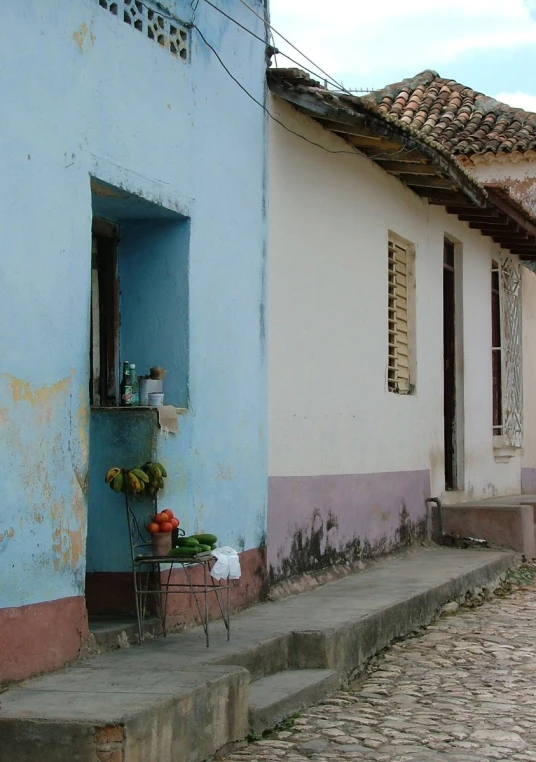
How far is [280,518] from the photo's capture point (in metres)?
8.71

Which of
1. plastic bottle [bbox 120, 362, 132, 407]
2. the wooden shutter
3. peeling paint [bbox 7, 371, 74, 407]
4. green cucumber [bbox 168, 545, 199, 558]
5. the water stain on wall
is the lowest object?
the water stain on wall

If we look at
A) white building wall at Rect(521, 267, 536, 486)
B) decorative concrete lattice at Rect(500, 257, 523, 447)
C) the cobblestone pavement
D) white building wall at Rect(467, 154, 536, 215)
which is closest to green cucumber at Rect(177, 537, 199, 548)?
the cobblestone pavement

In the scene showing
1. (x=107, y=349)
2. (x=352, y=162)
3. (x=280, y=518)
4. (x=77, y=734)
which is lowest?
(x=77, y=734)

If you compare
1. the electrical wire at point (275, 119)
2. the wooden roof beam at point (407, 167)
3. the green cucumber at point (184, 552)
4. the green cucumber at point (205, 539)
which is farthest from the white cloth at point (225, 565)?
the wooden roof beam at point (407, 167)

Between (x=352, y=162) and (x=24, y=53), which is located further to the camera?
(x=352, y=162)

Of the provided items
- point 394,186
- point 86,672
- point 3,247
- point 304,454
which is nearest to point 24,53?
point 3,247

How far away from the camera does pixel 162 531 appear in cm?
649

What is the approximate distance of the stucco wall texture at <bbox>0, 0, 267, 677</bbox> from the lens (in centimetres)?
551

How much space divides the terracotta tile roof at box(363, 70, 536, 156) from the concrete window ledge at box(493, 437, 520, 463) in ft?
14.9

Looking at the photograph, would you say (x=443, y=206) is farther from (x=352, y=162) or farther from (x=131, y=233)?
(x=131, y=233)

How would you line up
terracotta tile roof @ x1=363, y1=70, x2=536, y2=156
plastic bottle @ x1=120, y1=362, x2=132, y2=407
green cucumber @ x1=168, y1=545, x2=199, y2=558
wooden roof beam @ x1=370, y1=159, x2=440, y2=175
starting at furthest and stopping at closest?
terracotta tile roof @ x1=363, y1=70, x2=536, y2=156, wooden roof beam @ x1=370, y1=159, x2=440, y2=175, plastic bottle @ x1=120, y1=362, x2=132, y2=407, green cucumber @ x1=168, y1=545, x2=199, y2=558

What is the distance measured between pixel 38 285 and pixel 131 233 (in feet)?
5.99

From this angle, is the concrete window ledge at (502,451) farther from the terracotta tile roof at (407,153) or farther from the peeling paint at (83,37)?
the peeling paint at (83,37)

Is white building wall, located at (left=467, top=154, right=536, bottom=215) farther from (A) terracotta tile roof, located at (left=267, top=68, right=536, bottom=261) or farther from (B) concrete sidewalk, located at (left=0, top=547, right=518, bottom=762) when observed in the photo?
(B) concrete sidewalk, located at (left=0, top=547, right=518, bottom=762)
